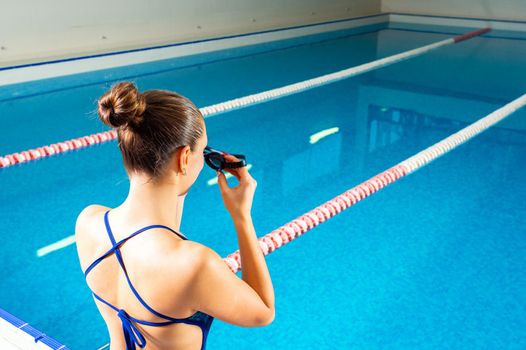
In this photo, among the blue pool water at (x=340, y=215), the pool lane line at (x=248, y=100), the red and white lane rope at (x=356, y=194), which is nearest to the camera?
the blue pool water at (x=340, y=215)

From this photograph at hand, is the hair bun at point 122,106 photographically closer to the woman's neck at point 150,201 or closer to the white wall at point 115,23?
the woman's neck at point 150,201

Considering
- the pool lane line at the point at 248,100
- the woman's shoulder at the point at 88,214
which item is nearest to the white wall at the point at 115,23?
the pool lane line at the point at 248,100

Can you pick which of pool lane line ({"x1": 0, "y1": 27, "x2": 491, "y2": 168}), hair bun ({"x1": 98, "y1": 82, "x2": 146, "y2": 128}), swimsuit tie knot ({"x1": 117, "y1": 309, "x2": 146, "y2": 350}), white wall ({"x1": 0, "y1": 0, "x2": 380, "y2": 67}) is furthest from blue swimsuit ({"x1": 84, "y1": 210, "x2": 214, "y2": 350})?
white wall ({"x1": 0, "y1": 0, "x2": 380, "y2": 67})

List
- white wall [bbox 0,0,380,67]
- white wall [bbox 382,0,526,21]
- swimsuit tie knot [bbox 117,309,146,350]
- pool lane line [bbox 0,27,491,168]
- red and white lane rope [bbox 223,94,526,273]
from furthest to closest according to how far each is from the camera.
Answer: white wall [bbox 382,0,526,21] → white wall [bbox 0,0,380,67] → pool lane line [bbox 0,27,491,168] → red and white lane rope [bbox 223,94,526,273] → swimsuit tie knot [bbox 117,309,146,350]

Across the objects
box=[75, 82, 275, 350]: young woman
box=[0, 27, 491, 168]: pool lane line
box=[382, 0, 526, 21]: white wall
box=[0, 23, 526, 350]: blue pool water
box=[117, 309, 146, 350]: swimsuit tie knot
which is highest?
box=[75, 82, 275, 350]: young woman

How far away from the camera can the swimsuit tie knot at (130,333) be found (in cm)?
121

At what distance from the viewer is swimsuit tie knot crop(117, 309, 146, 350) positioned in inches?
47.6

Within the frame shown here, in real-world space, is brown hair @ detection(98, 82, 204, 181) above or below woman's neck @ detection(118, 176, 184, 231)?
above

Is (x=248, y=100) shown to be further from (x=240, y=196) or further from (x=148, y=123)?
(x=148, y=123)

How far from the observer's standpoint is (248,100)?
6258mm

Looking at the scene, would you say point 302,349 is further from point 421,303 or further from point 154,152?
point 154,152

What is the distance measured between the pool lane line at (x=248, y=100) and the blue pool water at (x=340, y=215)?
0.09 metres

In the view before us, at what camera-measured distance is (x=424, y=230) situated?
3.39 metres

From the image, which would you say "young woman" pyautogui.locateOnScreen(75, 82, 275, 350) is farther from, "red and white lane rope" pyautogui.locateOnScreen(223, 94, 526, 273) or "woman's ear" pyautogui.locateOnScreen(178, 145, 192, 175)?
"red and white lane rope" pyautogui.locateOnScreen(223, 94, 526, 273)
